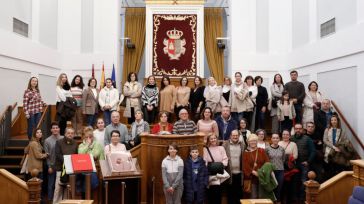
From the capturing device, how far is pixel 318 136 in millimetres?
7535

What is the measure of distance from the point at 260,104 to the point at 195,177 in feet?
10.2

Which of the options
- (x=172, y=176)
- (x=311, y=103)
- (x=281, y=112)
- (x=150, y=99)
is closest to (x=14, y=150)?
(x=150, y=99)

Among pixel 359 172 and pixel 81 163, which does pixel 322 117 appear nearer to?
pixel 359 172

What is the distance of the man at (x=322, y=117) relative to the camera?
756 cm

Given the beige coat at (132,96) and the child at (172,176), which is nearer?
the child at (172,176)

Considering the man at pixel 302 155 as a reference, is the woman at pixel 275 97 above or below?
above

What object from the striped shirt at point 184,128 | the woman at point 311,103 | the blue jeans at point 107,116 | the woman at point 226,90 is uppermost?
the woman at point 226,90

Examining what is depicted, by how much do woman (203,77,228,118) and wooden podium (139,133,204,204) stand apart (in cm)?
194

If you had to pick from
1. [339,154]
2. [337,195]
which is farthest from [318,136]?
[337,195]

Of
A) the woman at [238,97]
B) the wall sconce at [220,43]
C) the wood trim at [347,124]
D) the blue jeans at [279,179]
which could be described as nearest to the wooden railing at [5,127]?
the woman at [238,97]

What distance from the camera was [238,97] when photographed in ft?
26.1

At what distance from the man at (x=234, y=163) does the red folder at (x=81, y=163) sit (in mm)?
2237

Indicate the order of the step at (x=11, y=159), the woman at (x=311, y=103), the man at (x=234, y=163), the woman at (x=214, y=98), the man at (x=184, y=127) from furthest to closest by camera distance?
the woman at (x=214, y=98) → the woman at (x=311, y=103) → the step at (x=11, y=159) → the man at (x=184, y=127) → the man at (x=234, y=163)

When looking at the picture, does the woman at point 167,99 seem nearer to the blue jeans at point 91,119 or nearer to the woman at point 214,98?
the woman at point 214,98
